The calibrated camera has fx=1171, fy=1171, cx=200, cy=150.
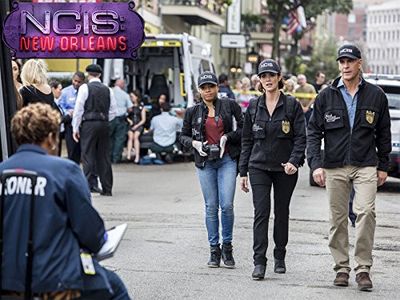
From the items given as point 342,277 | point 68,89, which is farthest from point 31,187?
point 68,89

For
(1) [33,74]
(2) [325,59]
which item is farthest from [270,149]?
(2) [325,59]

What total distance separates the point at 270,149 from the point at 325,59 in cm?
9350

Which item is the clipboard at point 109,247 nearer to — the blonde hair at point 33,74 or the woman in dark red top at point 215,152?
the woman in dark red top at point 215,152

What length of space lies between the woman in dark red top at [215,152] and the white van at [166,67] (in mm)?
14118

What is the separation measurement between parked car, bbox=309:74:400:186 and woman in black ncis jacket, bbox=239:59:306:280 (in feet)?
28.2

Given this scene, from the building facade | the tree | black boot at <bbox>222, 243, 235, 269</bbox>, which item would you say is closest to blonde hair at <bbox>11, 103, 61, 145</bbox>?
black boot at <bbox>222, 243, 235, 269</bbox>

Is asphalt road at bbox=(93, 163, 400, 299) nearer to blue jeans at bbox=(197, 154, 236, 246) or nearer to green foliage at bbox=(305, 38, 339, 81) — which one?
blue jeans at bbox=(197, 154, 236, 246)

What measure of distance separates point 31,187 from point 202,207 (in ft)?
34.1

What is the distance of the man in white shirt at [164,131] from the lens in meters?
24.1

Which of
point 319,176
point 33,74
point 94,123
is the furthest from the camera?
point 94,123

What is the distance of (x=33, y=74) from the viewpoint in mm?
11648

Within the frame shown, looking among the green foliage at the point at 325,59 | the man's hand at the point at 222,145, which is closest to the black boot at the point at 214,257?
the man's hand at the point at 222,145

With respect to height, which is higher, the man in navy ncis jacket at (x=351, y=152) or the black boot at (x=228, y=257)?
the man in navy ncis jacket at (x=351, y=152)

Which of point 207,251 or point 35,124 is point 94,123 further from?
point 35,124
